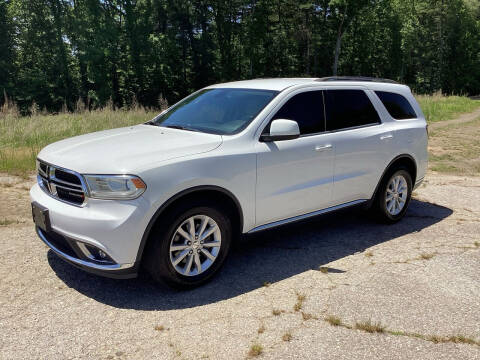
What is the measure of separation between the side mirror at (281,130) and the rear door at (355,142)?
769mm

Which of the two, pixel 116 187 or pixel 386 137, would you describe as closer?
pixel 116 187

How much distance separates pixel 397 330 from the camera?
3.28 metres

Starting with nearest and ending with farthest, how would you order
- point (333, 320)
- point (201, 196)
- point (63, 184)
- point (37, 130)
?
point (333, 320)
point (63, 184)
point (201, 196)
point (37, 130)

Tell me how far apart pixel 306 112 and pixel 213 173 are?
1439 mm

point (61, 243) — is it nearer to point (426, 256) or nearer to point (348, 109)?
point (348, 109)

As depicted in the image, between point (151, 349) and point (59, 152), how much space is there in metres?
1.96

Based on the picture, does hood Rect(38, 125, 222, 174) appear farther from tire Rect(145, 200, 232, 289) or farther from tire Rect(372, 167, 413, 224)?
tire Rect(372, 167, 413, 224)

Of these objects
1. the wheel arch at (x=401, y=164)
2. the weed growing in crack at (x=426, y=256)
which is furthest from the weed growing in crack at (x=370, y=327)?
the wheel arch at (x=401, y=164)

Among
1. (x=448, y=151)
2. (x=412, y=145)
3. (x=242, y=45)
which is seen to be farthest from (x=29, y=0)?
(x=412, y=145)

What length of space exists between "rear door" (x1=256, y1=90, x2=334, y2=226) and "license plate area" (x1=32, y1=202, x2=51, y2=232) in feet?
6.04

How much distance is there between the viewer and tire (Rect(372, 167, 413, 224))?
5.52 metres

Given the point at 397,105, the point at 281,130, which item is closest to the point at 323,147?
the point at 281,130

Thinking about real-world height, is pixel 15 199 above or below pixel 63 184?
below

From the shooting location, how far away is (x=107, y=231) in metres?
3.35
